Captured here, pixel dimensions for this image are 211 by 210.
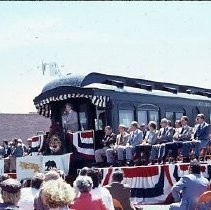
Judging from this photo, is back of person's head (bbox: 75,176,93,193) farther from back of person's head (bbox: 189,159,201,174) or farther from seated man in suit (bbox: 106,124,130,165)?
seated man in suit (bbox: 106,124,130,165)

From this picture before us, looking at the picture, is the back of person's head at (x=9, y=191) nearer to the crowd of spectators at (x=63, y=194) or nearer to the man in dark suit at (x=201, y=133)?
the crowd of spectators at (x=63, y=194)

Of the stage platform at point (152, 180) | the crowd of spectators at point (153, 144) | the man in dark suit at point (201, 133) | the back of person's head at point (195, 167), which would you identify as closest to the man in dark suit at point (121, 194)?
the back of person's head at point (195, 167)

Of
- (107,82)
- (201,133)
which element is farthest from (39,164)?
(201,133)

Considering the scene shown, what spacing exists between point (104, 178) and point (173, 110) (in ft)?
17.4

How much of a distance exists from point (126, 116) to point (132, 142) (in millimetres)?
1674

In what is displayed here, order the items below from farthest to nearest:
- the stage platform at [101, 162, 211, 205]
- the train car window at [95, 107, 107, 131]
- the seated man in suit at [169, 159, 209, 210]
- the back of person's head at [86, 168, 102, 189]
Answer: the train car window at [95, 107, 107, 131] → the stage platform at [101, 162, 211, 205] → the seated man in suit at [169, 159, 209, 210] → the back of person's head at [86, 168, 102, 189]

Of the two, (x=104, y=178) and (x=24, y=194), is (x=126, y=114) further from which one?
(x=24, y=194)

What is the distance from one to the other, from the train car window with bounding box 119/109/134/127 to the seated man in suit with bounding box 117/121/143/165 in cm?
133

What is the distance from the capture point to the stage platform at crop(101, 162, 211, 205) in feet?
40.0

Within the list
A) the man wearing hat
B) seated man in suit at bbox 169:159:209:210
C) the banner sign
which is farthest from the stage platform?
the man wearing hat

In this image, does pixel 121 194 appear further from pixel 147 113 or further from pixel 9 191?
pixel 147 113

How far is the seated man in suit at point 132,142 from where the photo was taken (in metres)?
13.3

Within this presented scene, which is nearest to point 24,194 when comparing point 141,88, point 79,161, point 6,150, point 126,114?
point 79,161

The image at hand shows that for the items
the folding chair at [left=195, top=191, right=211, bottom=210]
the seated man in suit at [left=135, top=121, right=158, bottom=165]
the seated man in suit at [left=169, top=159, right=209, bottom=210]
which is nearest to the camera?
the folding chair at [left=195, top=191, right=211, bottom=210]
